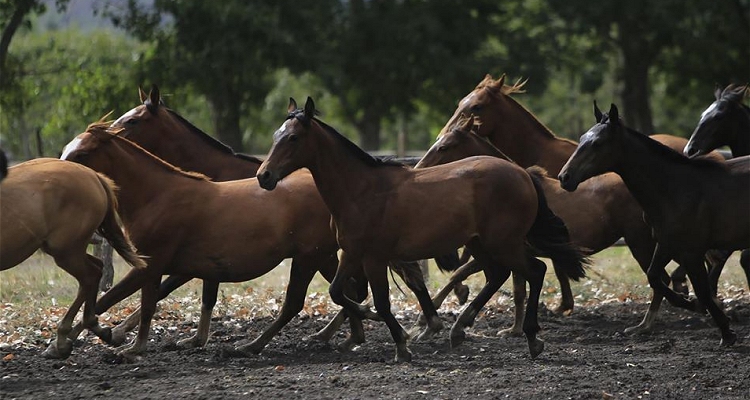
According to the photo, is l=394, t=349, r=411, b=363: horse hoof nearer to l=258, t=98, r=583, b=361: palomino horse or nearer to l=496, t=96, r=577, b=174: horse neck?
l=258, t=98, r=583, b=361: palomino horse

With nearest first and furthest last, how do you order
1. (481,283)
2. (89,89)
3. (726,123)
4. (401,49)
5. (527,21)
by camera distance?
(726,123) → (481,283) → (89,89) → (401,49) → (527,21)

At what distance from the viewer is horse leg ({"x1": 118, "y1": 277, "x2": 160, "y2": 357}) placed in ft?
27.3

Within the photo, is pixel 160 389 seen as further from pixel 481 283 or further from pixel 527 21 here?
pixel 527 21

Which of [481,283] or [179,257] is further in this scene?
[481,283]

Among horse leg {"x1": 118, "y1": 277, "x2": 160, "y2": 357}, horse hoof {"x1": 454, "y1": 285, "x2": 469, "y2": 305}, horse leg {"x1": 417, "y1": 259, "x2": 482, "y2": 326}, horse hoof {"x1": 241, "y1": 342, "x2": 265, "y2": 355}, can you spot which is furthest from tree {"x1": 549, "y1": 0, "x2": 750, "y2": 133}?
horse leg {"x1": 118, "y1": 277, "x2": 160, "y2": 357}

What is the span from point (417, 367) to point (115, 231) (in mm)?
2316

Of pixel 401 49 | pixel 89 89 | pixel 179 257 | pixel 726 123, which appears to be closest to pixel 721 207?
pixel 726 123

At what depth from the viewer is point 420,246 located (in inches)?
323

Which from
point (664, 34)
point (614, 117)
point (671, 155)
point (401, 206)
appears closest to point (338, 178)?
point (401, 206)

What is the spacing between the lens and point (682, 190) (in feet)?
28.7

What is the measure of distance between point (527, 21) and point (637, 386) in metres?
22.2

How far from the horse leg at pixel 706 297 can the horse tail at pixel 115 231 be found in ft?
13.1

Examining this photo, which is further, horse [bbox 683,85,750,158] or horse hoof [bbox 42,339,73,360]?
horse [bbox 683,85,750,158]

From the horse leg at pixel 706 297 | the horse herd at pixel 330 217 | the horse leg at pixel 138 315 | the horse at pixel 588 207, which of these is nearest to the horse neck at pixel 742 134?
the horse at pixel 588 207
